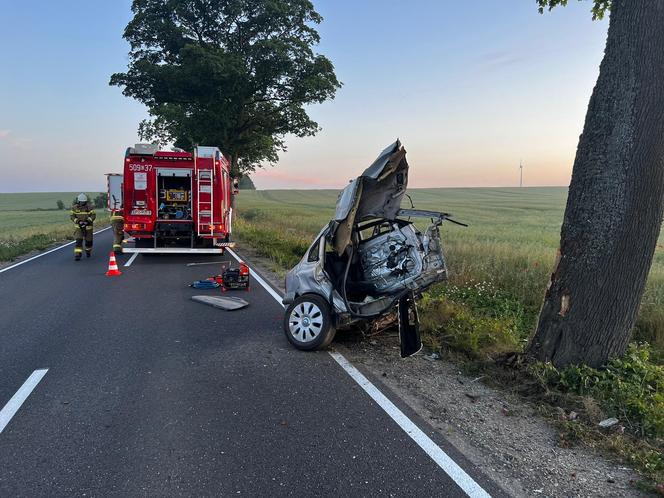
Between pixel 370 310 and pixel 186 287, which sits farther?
pixel 186 287

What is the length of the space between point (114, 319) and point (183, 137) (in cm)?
2023

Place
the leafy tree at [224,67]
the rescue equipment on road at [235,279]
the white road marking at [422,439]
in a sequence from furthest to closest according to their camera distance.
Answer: the leafy tree at [224,67], the rescue equipment on road at [235,279], the white road marking at [422,439]

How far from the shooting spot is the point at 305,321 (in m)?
5.75

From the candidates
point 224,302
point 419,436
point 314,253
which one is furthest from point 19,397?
point 224,302

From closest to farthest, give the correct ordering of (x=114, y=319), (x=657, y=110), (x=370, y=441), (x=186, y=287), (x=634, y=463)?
(x=634, y=463) < (x=370, y=441) < (x=657, y=110) < (x=114, y=319) < (x=186, y=287)

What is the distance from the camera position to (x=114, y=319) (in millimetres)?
7203

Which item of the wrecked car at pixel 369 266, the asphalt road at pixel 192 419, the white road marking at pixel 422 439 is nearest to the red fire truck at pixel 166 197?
the asphalt road at pixel 192 419

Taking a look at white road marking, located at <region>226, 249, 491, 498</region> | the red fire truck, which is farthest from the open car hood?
the red fire truck

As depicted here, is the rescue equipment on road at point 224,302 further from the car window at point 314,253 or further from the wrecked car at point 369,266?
the car window at point 314,253

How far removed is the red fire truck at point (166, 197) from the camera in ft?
44.8

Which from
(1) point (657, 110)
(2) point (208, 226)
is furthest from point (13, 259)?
(1) point (657, 110)

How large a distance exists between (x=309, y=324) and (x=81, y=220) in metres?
10.7

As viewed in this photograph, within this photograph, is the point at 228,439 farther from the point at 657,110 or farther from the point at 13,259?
the point at 13,259

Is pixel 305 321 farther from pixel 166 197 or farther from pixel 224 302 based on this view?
pixel 166 197
